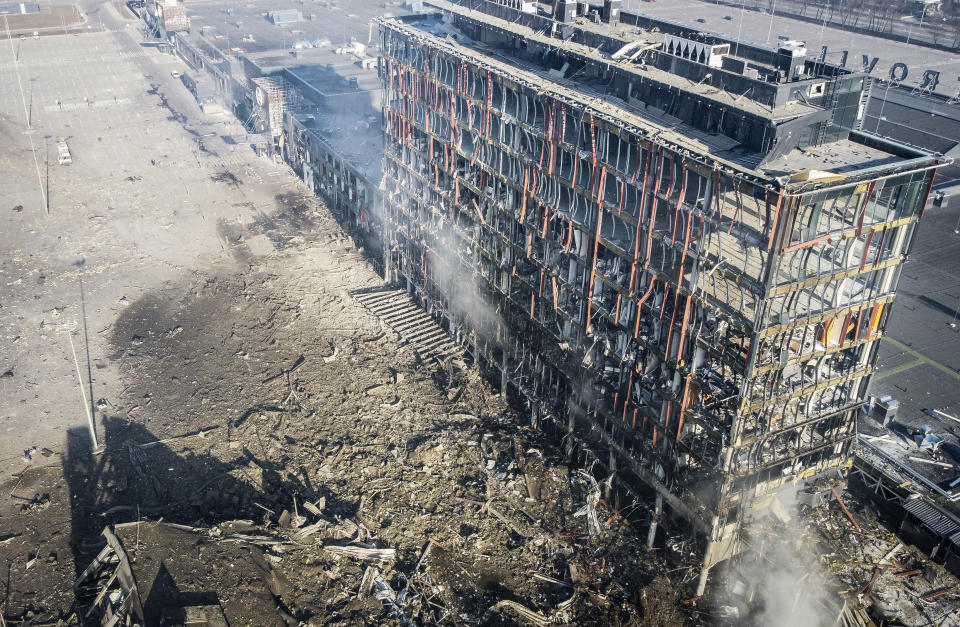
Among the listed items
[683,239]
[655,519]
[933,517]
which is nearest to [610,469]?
[655,519]

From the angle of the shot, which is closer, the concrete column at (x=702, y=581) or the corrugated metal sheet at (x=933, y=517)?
the concrete column at (x=702, y=581)

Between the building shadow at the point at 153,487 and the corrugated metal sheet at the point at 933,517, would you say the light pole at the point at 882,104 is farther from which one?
the building shadow at the point at 153,487

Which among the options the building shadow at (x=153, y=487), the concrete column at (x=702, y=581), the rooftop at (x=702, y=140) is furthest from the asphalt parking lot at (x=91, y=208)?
the concrete column at (x=702, y=581)

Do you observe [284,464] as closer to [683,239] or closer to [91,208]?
[683,239]

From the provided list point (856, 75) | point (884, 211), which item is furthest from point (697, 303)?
point (856, 75)

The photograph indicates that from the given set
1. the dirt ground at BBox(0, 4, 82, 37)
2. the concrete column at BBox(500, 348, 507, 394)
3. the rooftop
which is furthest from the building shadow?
the dirt ground at BBox(0, 4, 82, 37)

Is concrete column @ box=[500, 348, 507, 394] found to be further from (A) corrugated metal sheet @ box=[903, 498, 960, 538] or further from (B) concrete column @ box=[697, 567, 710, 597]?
(A) corrugated metal sheet @ box=[903, 498, 960, 538]
